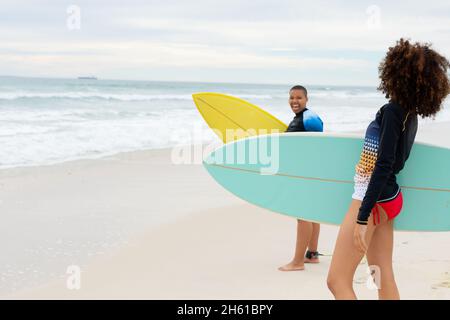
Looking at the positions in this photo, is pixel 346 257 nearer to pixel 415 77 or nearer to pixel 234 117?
pixel 415 77

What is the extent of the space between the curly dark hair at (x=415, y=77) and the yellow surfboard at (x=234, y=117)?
2.30 metres

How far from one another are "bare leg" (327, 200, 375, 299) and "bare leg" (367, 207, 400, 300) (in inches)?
4.1

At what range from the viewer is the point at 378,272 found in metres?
2.50

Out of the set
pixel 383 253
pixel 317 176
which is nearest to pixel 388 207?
pixel 383 253

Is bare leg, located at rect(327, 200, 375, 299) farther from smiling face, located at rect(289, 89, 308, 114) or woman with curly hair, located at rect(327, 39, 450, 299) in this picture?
smiling face, located at rect(289, 89, 308, 114)

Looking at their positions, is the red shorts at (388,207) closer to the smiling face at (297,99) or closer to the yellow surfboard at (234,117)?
the smiling face at (297,99)

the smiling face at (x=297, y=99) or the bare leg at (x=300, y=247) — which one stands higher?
the smiling face at (x=297, y=99)

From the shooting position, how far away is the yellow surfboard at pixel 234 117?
15.3ft

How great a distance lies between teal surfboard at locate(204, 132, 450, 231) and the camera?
2885mm

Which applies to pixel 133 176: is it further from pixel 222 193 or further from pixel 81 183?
pixel 222 193

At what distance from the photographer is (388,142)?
Result: 2199 mm

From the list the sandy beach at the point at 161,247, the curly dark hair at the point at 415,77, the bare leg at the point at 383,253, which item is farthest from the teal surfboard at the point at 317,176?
the sandy beach at the point at 161,247

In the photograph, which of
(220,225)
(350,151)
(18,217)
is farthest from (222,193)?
(350,151)

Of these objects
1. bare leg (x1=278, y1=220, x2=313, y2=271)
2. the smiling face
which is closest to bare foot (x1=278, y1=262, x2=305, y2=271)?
bare leg (x1=278, y1=220, x2=313, y2=271)
